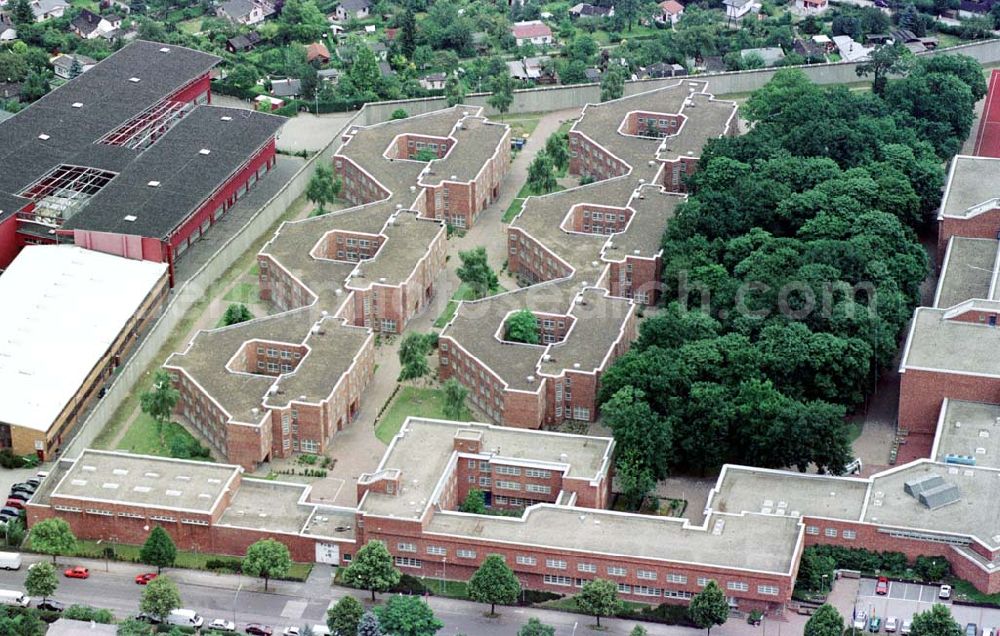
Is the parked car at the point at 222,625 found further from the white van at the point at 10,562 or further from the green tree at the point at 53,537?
the white van at the point at 10,562

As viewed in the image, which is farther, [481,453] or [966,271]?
[966,271]

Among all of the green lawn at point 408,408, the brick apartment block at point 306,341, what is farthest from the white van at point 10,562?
the green lawn at point 408,408

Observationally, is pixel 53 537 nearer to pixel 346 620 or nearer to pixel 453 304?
pixel 346 620

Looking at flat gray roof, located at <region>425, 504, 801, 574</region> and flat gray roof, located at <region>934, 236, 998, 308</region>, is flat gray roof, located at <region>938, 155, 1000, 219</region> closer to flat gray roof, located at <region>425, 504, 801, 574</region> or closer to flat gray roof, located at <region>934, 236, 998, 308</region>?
flat gray roof, located at <region>934, 236, 998, 308</region>

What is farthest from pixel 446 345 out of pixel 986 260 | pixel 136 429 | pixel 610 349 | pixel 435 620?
pixel 986 260

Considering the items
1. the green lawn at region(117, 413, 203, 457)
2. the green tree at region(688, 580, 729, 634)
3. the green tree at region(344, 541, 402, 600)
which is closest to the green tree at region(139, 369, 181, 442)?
the green lawn at region(117, 413, 203, 457)

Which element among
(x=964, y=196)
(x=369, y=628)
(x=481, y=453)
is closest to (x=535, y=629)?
(x=369, y=628)
